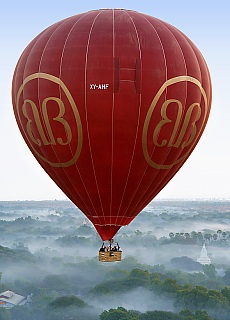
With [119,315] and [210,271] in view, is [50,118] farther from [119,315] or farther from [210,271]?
[210,271]

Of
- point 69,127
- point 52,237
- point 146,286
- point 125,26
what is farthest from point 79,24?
point 52,237

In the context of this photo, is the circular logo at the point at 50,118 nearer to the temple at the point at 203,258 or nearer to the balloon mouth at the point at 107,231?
the balloon mouth at the point at 107,231

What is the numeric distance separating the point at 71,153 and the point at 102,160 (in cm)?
85

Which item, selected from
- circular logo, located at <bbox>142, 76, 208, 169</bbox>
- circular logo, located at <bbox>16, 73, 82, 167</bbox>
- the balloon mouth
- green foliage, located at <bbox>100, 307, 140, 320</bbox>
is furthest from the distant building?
circular logo, located at <bbox>142, 76, 208, 169</bbox>

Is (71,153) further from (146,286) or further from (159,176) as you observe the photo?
(146,286)

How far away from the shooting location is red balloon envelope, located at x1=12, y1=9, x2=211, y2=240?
19.8 meters

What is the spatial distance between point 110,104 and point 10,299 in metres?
68.0

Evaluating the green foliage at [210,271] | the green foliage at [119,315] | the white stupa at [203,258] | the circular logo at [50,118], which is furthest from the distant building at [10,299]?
the circular logo at [50,118]

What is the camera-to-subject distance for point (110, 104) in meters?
19.8

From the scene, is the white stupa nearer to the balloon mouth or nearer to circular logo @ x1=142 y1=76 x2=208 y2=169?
the balloon mouth

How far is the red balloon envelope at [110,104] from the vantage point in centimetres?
1977

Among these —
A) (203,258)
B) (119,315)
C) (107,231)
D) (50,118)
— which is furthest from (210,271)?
(50,118)

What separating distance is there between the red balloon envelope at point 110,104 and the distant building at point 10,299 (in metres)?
62.8

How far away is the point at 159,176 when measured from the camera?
21.3 meters
